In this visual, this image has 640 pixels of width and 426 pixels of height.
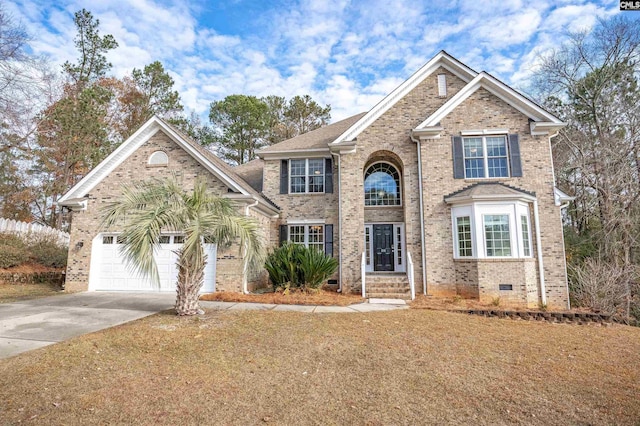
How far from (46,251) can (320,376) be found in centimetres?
1751

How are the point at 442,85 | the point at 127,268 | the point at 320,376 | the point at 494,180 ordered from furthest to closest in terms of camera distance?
the point at 442,85, the point at 127,268, the point at 494,180, the point at 320,376

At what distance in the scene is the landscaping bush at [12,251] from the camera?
14.0 m

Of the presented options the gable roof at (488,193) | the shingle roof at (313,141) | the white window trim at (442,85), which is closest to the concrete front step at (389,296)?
the gable roof at (488,193)

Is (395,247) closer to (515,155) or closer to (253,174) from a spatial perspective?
(515,155)

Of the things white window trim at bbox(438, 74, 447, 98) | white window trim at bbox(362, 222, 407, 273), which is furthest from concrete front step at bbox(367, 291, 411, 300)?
white window trim at bbox(438, 74, 447, 98)

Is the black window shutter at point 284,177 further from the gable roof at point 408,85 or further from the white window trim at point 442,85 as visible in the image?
the white window trim at point 442,85

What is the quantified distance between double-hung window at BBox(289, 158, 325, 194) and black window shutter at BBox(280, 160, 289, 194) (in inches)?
6.0

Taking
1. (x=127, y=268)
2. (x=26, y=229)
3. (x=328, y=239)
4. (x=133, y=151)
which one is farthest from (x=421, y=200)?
(x=26, y=229)

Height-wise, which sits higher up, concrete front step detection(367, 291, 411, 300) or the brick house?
the brick house

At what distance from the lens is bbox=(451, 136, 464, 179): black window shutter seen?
40.1 feet

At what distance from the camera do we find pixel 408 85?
44.2 feet

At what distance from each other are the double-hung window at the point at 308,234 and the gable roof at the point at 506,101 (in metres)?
5.79

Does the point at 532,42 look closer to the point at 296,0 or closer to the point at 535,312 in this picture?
the point at 296,0

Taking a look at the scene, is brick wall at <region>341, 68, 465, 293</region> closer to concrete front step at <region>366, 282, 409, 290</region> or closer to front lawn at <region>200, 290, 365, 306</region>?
concrete front step at <region>366, 282, 409, 290</region>
